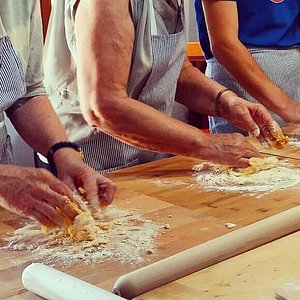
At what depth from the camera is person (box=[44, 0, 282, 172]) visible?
1553 millimetres

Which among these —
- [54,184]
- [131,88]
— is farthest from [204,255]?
[131,88]

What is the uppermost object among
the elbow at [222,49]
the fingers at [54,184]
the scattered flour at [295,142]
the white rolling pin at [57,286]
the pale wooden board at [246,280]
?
the elbow at [222,49]

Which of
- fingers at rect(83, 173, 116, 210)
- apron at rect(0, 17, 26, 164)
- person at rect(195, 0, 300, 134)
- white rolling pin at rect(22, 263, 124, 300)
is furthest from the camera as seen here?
person at rect(195, 0, 300, 134)

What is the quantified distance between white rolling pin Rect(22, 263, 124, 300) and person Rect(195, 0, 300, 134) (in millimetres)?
1254

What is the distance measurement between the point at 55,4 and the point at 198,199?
711mm

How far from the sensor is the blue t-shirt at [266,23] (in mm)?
2193

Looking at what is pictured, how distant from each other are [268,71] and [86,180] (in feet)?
3.71

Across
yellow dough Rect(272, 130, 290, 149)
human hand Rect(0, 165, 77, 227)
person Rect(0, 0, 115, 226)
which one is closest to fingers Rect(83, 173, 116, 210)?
person Rect(0, 0, 115, 226)

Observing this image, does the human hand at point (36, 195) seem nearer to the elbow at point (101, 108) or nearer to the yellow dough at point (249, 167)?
the elbow at point (101, 108)

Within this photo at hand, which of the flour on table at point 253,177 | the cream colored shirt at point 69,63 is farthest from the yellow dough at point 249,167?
the cream colored shirt at point 69,63

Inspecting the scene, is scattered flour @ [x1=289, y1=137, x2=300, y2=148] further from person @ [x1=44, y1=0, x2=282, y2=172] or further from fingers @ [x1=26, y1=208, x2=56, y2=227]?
fingers @ [x1=26, y1=208, x2=56, y2=227]

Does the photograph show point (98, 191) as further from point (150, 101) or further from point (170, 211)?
point (150, 101)

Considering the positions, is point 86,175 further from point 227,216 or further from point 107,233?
point 227,216

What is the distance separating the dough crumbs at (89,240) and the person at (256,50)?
3.11ft
